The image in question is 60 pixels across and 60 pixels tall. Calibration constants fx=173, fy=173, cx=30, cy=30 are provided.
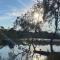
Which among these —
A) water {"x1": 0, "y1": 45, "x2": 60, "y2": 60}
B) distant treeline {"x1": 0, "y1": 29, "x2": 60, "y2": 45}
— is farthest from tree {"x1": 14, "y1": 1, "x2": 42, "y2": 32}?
water {"x1": 0, "y1": 45, "x2": 60, "y2": 60}

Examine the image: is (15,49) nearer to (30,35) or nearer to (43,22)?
(30,35)

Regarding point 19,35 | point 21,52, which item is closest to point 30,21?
point 19,35

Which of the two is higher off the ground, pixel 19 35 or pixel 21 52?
pixel 19 35

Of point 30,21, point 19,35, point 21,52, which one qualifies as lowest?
point 21,52

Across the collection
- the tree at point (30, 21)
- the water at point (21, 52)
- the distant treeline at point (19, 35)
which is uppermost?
the tree at point (30, 21)

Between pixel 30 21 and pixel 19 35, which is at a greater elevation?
pixel 30 21

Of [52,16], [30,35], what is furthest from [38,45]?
[52,16]

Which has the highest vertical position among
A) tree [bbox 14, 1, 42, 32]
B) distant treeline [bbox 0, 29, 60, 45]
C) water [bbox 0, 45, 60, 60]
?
tree [bbox 14, 1, 42, 32]

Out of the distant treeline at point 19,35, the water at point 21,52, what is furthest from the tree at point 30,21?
the water at point 21,52

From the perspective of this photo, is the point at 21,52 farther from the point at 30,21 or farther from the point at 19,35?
the point at 30,21

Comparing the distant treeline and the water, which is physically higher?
the distant treeline

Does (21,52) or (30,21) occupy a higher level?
(30,21)

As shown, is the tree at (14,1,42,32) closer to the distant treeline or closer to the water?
the distant treeline

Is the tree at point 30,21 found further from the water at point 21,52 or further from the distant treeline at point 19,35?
the water at point 21,52
